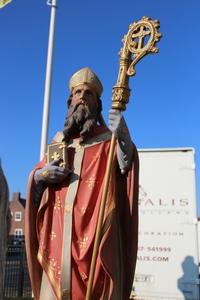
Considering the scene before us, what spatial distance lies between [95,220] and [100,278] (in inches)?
17.9

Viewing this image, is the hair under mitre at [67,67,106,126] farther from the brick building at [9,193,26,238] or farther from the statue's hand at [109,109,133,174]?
the brick building at [9,193,26,238]

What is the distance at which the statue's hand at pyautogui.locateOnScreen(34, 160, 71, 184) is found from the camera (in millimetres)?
3998

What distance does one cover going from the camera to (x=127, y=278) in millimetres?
3932

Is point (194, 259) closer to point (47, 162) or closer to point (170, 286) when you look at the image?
point (170, 286)

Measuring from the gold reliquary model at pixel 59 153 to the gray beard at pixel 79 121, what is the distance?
0.39 ft

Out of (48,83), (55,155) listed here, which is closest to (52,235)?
(55,155)

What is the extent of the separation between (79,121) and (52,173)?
1.73 ft

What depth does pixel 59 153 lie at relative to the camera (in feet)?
13.6

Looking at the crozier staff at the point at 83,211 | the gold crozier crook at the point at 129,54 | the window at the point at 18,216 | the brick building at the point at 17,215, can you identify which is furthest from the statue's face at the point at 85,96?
the window at the point at 18,216

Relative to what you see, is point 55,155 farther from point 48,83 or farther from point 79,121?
point 48,83

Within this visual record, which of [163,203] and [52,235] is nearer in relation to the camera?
[52,235]

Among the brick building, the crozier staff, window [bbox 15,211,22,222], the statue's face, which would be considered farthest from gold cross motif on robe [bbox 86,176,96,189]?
window [bbox 15,211,22,222]

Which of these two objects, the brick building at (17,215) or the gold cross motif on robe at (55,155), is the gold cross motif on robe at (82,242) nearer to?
the gold cross motif on robe at (55,155)

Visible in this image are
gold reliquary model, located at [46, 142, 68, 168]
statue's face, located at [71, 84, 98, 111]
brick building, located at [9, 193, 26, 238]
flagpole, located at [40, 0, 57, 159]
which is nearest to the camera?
gold reliquary model, located at [46, 142, 68, 168]
